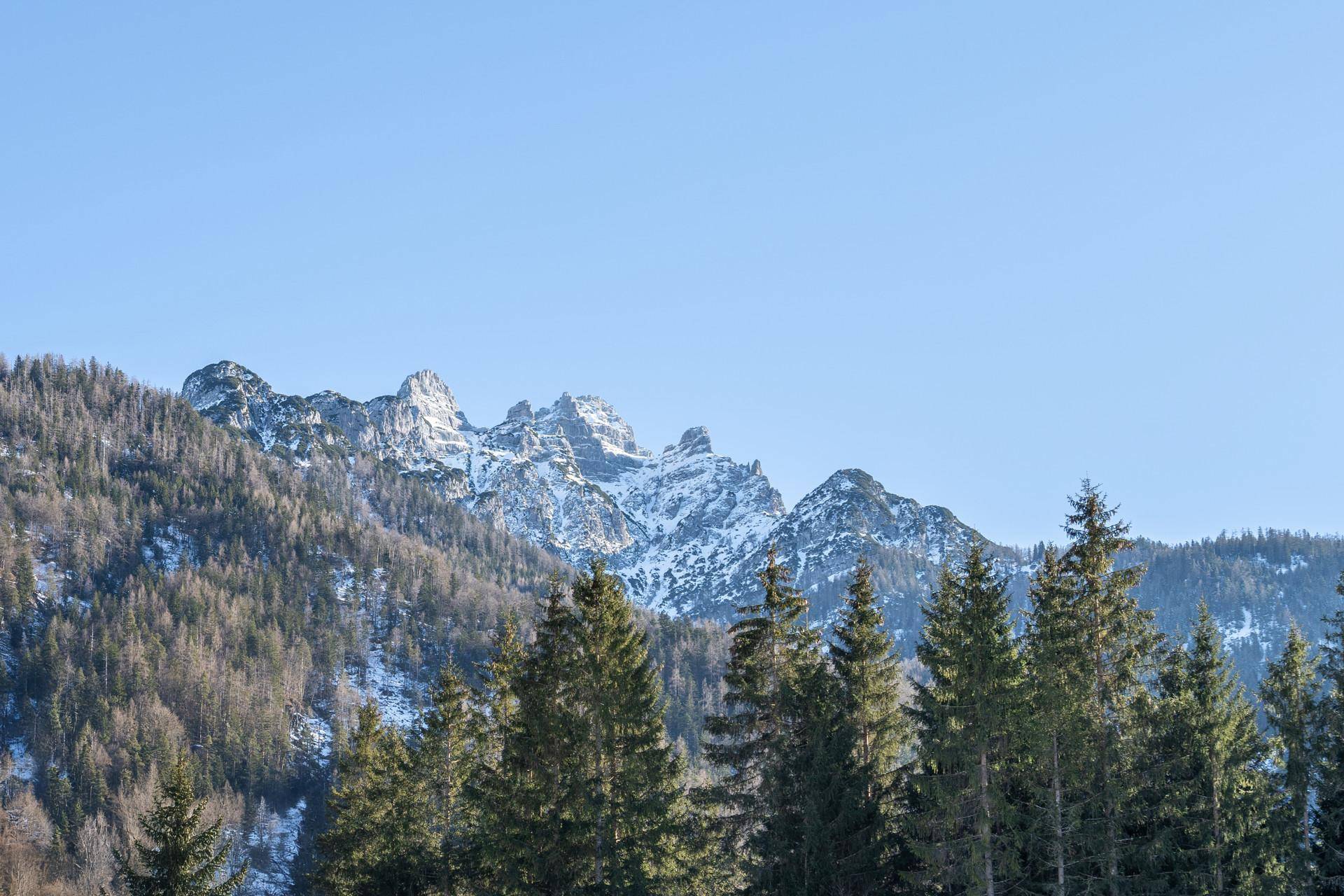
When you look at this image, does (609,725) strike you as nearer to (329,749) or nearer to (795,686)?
(795,686)

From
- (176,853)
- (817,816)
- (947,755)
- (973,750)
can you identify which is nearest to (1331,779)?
(973,750)

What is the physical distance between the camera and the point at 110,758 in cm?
16288

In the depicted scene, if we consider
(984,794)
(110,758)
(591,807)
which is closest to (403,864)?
(591,807)

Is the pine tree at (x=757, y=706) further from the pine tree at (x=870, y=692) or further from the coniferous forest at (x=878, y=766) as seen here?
the pine tree at (x=870, y=692)

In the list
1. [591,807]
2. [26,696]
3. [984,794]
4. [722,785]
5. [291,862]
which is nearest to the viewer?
[984,794]

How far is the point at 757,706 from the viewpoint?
140 ft

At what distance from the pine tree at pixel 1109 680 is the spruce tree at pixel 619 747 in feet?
47.7

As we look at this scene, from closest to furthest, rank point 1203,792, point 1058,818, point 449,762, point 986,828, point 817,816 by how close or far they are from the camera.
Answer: point 986,828 → point 1058,818 → point 817,816 → point 1203,792 → point 449,762

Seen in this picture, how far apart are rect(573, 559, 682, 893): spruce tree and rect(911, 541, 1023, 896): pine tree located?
9702 millimetres

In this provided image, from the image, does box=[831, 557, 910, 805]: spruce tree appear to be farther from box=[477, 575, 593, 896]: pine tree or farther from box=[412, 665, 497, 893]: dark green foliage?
box=[412, 665, 497, 893]: dark green foliage

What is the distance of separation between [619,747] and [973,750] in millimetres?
12732

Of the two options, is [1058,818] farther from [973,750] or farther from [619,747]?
[619,747]

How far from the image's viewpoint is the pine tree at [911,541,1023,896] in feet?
119

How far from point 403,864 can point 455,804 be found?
3371mm
